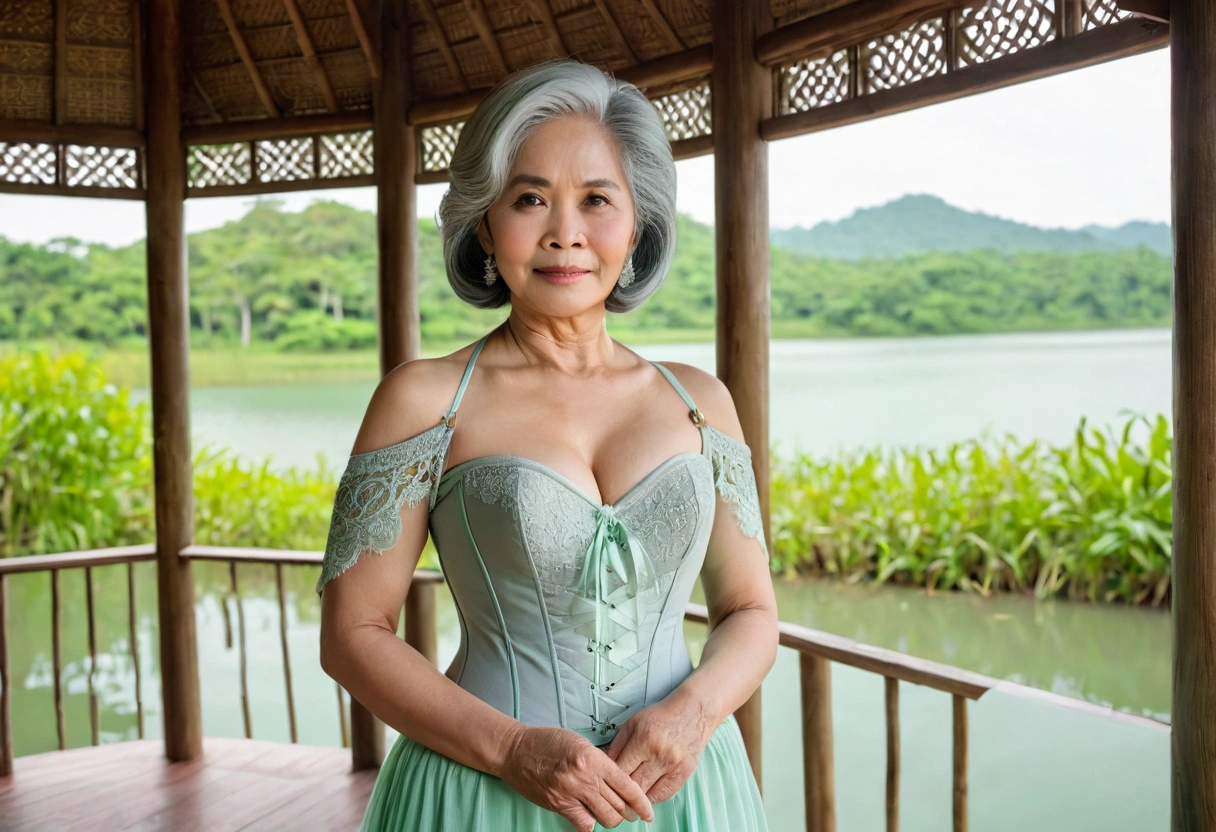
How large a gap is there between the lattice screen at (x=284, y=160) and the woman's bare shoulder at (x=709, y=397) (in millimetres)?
2618

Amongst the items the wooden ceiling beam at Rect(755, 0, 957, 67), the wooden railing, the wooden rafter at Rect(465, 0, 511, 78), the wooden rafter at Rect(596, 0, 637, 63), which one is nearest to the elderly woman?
the wooden railing

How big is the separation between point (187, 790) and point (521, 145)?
10.8 feet

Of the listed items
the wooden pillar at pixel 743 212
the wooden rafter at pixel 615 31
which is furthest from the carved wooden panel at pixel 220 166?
the wooden pillar at pixel 743 212

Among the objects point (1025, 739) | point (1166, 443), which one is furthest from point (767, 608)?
point (1166, 443)

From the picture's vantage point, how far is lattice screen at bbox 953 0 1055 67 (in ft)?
7.20

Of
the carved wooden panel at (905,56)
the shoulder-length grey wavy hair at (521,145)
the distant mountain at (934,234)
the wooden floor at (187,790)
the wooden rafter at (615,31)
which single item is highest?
the distant mountain at (934,234)

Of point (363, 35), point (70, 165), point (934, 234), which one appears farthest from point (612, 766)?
point (934, 234)

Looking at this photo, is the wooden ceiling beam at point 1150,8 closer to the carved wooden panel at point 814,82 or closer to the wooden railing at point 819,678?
the carved wooden panel at point 814,82

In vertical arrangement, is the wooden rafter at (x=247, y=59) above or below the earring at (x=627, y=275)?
above

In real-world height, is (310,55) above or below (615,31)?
above

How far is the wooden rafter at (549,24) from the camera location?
10.6 ft

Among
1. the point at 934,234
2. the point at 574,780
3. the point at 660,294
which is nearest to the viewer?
the point at 574,780

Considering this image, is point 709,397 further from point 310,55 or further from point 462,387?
point 310,55

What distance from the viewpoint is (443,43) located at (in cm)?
353
